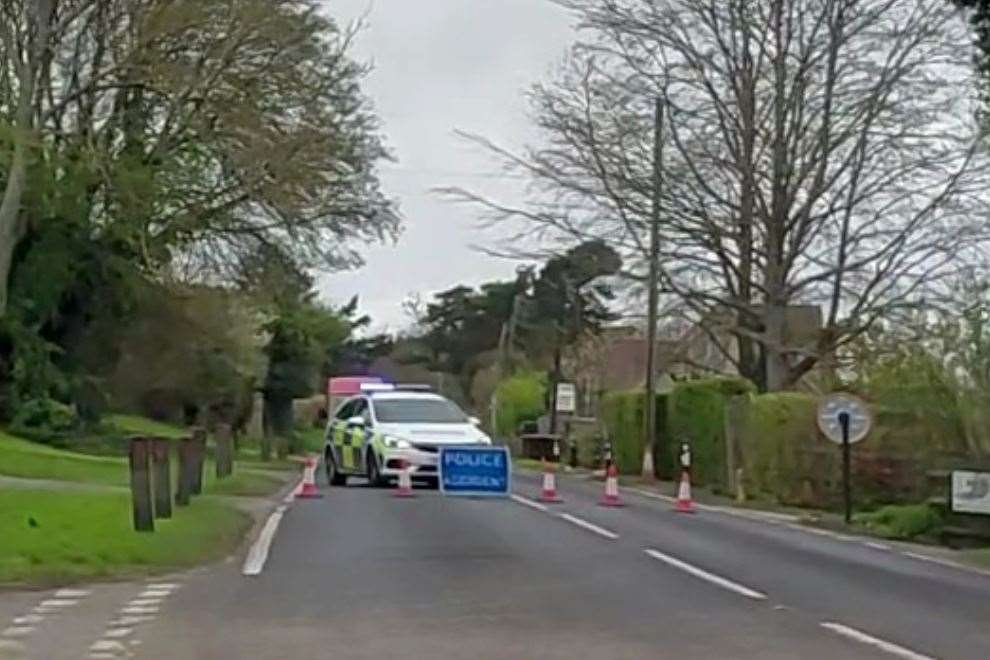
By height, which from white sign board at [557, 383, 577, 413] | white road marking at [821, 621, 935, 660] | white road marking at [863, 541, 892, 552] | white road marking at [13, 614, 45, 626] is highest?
white sign board at [557, 383, 577, 413]

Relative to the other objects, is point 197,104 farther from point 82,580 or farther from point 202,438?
point 82,580

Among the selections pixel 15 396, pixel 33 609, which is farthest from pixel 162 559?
pixel 15 396

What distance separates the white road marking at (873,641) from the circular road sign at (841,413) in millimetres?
16597

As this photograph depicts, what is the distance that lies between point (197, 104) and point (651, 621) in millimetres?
30616

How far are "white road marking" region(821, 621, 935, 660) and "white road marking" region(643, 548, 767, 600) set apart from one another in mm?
2008

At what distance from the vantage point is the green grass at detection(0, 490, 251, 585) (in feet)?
56.0

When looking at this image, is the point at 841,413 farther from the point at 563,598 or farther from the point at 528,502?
the point at 563,598

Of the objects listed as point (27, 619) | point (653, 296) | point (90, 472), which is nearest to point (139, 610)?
point (27, 619)

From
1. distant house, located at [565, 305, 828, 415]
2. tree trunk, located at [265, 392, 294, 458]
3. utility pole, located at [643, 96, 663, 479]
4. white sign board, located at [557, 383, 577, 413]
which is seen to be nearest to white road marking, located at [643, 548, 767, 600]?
utility pole, located at [643, 96, 663, 479]

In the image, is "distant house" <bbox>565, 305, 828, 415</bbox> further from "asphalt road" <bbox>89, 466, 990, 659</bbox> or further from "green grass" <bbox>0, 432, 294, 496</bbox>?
"asphalt road" <bbox>89, 466, 990, 659</bbox>

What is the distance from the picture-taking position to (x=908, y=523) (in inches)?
1067

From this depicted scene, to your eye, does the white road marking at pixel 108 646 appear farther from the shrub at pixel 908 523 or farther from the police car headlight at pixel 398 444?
the police car headlight at pixel 398 444

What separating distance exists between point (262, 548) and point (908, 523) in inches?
409

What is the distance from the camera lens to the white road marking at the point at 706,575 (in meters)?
16.0
